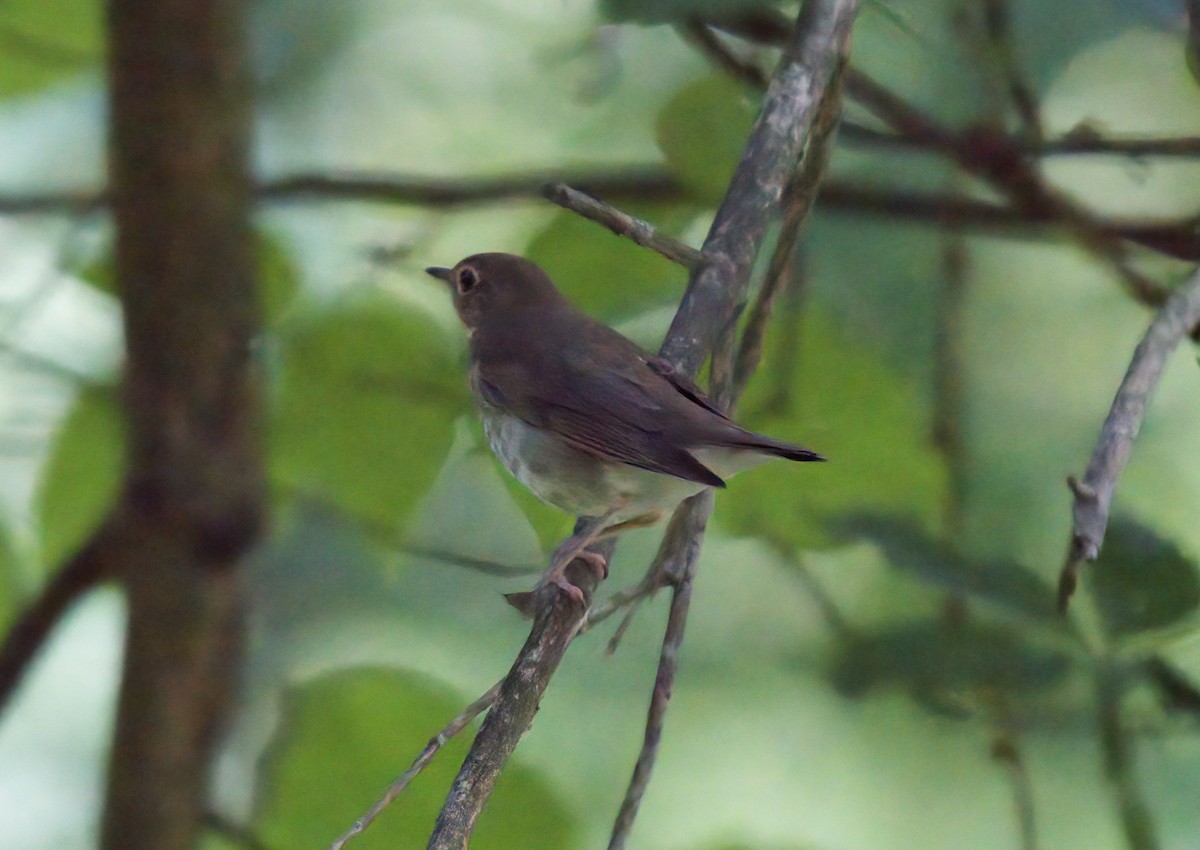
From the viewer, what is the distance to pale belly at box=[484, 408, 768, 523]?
1.01 meters

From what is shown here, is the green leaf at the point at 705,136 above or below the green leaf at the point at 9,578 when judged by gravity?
above

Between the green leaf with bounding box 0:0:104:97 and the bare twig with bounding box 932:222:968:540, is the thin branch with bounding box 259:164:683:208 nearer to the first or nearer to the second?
the green leaf with bounding box 0:0:104:97

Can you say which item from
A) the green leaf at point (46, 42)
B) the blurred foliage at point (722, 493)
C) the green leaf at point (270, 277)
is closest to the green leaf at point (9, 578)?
the blurred foliage at point (722, 493)

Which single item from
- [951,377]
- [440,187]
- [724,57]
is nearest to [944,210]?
[951,377]

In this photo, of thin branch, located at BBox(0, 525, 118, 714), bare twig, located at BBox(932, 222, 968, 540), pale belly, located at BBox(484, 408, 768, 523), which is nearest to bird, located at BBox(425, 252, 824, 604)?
pale belly, located at BBox(484, 408, 768, 523)

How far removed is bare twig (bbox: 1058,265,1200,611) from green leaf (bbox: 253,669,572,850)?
43cm

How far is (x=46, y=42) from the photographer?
139 centimetres

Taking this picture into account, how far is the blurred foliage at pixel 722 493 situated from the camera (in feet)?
3.59

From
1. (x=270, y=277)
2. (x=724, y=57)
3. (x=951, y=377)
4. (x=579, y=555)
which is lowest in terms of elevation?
(x=579, y=555)

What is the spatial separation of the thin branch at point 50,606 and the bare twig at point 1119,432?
0.95 m

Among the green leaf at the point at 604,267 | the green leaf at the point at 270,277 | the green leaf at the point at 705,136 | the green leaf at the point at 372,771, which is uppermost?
the green leaf at the point at 705,136

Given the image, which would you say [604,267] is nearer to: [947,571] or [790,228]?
[790,228]

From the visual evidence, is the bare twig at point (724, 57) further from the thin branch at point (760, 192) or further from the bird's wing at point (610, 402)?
the bird's wing at point (610, 402)

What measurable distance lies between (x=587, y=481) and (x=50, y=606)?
0.64 metres
